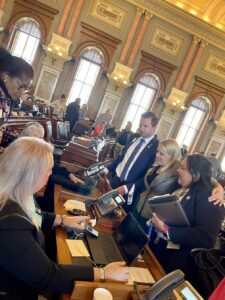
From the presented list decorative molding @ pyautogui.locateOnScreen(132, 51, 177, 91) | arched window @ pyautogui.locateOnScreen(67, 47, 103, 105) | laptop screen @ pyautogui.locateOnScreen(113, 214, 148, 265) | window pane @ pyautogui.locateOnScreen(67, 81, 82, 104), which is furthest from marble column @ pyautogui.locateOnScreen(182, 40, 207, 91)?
laptop screen @ pyautogui.locateOnScreen(113, 214, 148, 265)

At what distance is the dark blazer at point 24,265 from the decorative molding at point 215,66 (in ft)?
49.0

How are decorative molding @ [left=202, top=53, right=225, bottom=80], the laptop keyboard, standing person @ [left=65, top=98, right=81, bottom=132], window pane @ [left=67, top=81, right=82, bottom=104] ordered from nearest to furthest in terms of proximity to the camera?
the laptop keyboard → standing person @ [left=65, top=98, right=81, bottom=132] → window pane @ [left=67, top=81, right=82, bottom=104] → decorative molding @ [left=202, top=53, right=225, bottom=80]

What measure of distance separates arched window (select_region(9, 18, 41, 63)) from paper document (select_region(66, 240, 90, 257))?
13.0 metres

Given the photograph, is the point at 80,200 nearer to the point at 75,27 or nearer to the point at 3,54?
the point at 3,54

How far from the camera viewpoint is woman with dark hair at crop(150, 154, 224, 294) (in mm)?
2350

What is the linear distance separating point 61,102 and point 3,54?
9204 millimetres

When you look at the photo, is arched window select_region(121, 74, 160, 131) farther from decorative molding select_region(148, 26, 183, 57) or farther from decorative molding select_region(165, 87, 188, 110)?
Result: decorative molding select_region(148, 26, 183, 57)

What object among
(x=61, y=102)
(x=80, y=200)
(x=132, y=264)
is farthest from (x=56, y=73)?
(x=132, y=264)

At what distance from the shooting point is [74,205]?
9.01ft

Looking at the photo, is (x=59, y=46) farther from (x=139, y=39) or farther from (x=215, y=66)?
(x=215, y=66)

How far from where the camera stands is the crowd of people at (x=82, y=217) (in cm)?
152

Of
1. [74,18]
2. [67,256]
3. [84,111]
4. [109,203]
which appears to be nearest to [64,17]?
[74,18]

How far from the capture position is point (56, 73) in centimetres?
1367

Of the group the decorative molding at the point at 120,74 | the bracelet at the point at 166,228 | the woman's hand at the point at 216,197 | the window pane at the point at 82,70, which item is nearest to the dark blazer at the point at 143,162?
the bracelet at the point at 166,228
